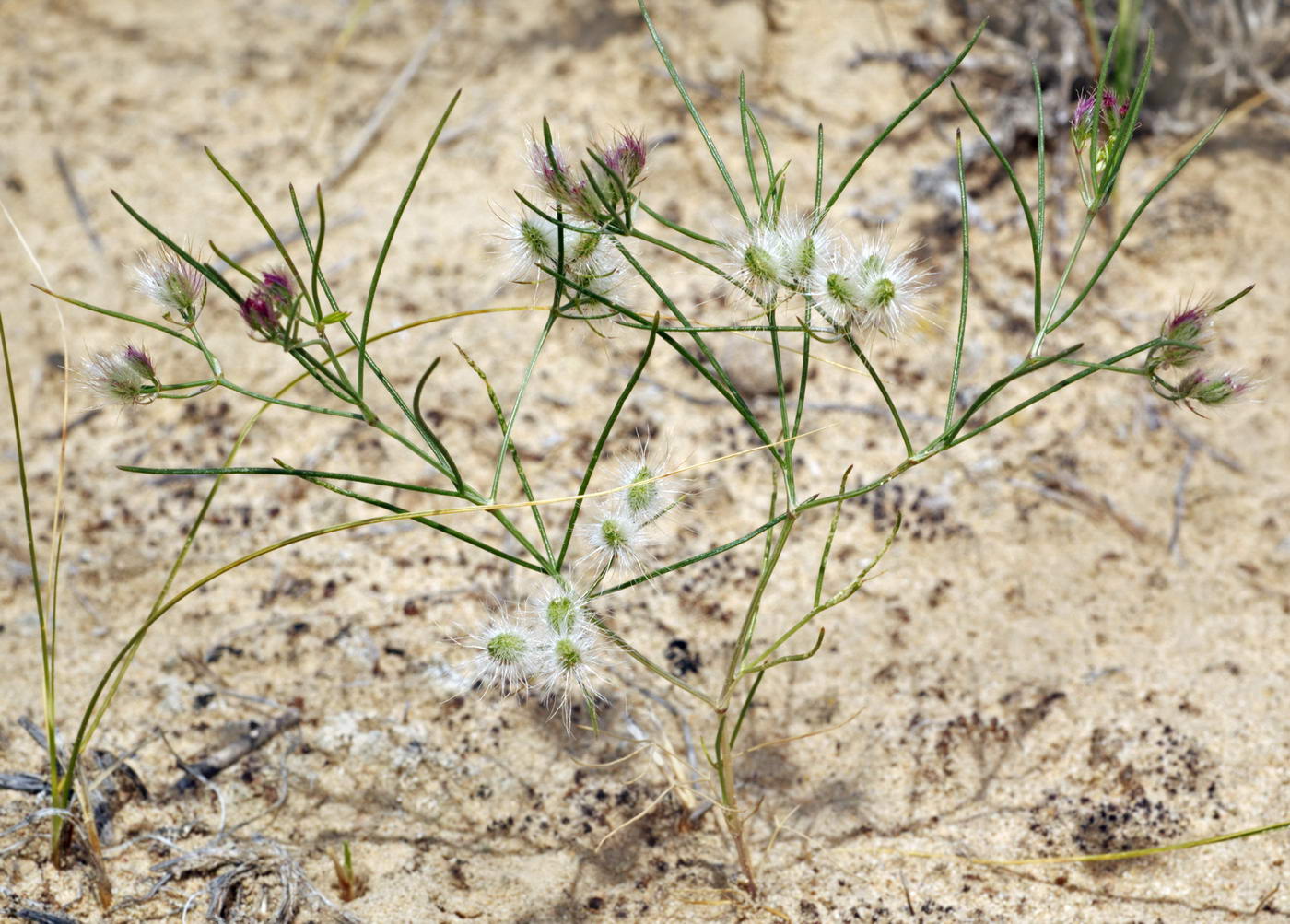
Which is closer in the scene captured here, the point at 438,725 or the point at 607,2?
the point at 438,725

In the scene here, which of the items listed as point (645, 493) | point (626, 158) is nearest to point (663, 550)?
point (645, 493)

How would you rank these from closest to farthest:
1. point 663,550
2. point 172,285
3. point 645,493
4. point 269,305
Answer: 1. point 269,305
2. point 172,285
3. point 645,493
4. point 663,550

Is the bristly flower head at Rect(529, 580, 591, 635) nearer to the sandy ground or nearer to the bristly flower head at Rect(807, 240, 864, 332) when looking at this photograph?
the sandy ground

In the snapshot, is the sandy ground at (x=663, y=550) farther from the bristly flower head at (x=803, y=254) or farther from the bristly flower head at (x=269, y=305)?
the bristly flower head at (x=269, y=305)

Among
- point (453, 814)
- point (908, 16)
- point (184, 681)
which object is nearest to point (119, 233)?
point (184, 681)

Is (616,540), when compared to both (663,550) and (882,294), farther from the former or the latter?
(663,550)

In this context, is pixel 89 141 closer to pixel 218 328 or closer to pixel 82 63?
pixel 82 63

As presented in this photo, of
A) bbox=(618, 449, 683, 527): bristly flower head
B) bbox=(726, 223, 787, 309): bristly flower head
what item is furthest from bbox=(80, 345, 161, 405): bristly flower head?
bbox=(726, 223, 787, 309): bristly flower head
